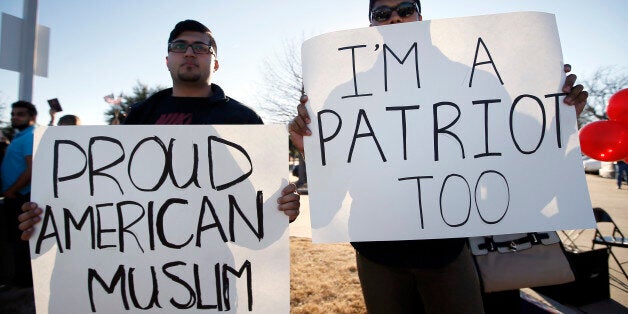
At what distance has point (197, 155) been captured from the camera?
1384 mm

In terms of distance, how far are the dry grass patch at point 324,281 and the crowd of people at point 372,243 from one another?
58.7 inches

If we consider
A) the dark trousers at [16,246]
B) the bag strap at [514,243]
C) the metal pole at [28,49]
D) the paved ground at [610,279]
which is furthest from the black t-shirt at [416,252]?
the metal pole at [28,49]

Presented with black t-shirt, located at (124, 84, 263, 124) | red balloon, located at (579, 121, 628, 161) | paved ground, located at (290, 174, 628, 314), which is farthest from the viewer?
paved ground, located at (290, 174, 628, 314)

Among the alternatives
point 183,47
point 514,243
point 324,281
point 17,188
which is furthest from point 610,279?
point 17,188

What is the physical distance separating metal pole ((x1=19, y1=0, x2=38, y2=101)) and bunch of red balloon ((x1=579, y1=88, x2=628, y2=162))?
20.4ft

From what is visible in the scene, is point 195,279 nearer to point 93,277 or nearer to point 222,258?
point 222,258

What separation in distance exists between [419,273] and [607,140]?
176 centimetres

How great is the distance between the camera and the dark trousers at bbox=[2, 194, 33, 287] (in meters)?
3.29

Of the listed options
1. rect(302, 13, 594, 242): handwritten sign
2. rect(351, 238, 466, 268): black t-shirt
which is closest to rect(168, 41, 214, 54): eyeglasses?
rect(302, 13, 594, 242): handwritten sign

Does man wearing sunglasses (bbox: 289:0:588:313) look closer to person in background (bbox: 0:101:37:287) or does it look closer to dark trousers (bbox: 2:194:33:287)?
person in background (bbox: 0:101:37:287)

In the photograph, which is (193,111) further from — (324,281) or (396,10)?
(324,281)

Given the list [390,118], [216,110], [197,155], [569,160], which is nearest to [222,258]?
[197,155]

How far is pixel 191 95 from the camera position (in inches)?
71.9

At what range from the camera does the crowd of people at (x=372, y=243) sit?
1.30 meters
